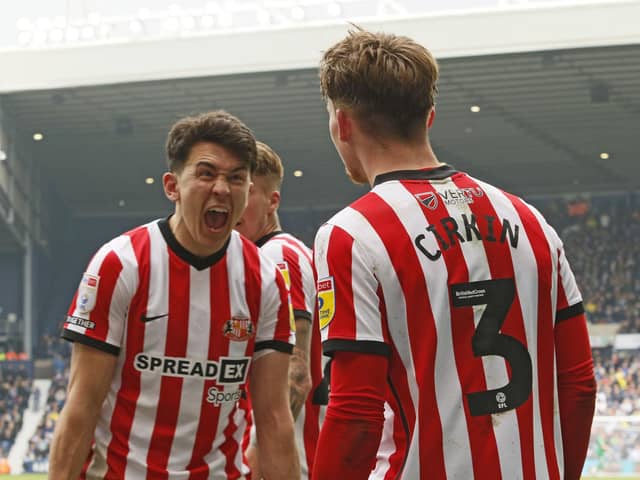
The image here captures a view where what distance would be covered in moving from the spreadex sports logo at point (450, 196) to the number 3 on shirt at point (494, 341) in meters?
0.19

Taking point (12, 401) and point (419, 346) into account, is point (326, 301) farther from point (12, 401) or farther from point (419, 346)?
point (12, 401)

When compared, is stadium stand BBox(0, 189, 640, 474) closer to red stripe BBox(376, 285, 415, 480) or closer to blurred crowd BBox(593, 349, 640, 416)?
blurred crowd BBox(593, 349, 640, 416)

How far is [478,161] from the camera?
32281 millimetres

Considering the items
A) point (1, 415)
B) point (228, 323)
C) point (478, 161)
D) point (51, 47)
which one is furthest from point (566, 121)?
point (228, 323)

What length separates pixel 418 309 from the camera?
7.30ft

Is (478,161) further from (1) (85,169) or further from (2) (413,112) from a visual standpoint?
(2) (413,112)

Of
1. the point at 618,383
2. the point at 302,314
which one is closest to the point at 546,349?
the point at 302,314

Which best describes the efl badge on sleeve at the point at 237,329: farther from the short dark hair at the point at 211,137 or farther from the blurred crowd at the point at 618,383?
the blurred crowd at the point at 618,383

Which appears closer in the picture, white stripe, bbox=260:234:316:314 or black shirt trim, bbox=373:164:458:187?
black shirt trim, bbox=373:164:458:187

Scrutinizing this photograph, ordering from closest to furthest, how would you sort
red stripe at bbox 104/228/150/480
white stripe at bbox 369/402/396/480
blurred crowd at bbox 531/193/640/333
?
1. white stripe at bbox 369/402/396/480
2. red stripe at bbox 104/228/150/480
3. blurred crowd at bbox 531/193/640/333

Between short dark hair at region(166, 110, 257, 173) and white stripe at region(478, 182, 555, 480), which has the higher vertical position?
short dark hair at region(166, 110, 257, 173)

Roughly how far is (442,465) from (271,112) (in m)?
27.1

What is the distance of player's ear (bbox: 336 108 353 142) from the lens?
233 cm

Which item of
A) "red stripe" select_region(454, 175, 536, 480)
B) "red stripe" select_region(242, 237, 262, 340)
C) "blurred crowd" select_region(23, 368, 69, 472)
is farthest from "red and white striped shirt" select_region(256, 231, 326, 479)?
"blurred crowd" select_region(23, 368, 69, 472)
